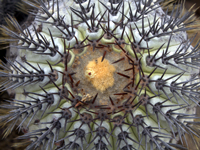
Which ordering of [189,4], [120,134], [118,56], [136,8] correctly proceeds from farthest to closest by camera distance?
[189,4], [136,8], [118,56], [120,134]

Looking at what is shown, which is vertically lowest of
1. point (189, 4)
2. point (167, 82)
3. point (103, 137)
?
point (103, 137)

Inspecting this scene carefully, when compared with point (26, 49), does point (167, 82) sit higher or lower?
lower

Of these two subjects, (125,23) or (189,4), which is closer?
(125,23)

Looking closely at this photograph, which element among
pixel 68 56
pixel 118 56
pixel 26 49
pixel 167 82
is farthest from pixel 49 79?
pixel 167 82

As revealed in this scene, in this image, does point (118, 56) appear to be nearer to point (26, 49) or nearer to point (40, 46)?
point (40, 46)

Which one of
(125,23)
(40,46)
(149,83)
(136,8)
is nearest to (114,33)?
(125,23)

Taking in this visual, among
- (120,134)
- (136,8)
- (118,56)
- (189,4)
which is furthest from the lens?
(189,4)
